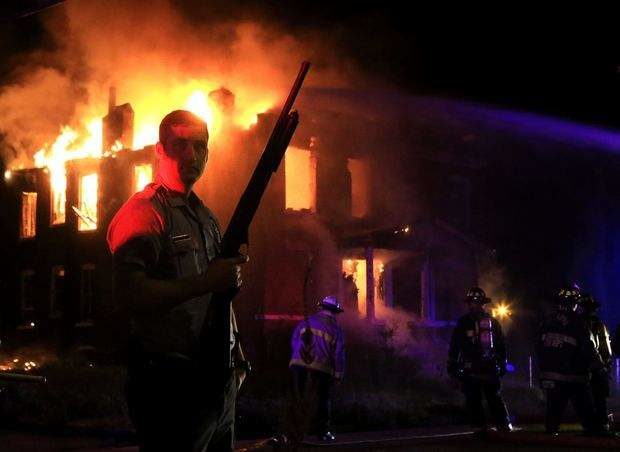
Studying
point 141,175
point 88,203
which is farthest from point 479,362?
point 88,203

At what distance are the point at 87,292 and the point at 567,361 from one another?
17419 mm

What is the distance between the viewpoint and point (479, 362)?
11.0 metres

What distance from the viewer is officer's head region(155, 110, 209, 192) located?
8.88 ft

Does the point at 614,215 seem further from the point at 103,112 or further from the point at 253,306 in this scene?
the point at 103,112

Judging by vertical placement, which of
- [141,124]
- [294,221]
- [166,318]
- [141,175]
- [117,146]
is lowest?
[166,318]

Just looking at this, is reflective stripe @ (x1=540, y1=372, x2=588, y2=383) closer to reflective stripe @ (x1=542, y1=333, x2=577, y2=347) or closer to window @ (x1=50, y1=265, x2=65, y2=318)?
reflective stripe @ (x1=542, y1=333, x2=577, y2=347)

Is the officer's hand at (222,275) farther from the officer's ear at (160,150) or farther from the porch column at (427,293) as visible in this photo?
the porch column at (427,293)

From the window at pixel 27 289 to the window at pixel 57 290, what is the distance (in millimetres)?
1248

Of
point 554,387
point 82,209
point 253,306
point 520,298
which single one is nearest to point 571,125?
point 520,298

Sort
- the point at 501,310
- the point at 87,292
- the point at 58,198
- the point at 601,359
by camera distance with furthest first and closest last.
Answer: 1. the point at 58,198
2. the point at 501,310
3. the point at 87,292
4. the point at 601,359

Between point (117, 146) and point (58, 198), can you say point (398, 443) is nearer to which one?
point (117, 146)

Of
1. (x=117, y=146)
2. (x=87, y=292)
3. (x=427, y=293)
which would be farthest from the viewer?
(x=87, y=292)

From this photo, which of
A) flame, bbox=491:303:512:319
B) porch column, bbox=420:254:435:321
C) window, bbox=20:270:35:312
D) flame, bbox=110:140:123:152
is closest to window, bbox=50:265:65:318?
window, bbox=20:270:35:312

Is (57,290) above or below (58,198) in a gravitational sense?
below
